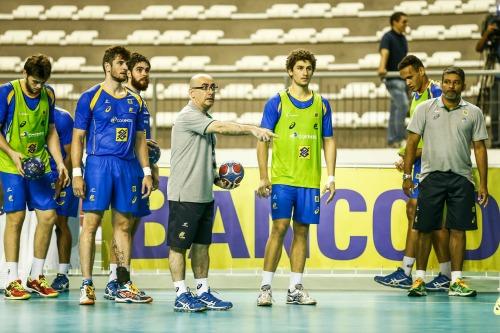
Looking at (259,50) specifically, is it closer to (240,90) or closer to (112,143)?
(240,90)

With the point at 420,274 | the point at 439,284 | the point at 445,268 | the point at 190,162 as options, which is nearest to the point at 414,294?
the point at 420,274

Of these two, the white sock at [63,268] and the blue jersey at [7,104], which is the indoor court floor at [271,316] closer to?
the white sock at [63,268]

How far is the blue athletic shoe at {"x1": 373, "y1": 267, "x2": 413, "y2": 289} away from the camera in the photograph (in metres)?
9.04

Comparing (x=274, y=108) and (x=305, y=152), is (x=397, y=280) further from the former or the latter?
(x=274, y=108)

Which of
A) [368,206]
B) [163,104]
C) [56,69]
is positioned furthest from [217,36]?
[368,206]

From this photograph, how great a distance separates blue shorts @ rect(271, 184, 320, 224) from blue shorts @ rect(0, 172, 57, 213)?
6.76 ft

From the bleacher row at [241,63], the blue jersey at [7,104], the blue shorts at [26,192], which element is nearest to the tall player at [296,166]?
the blue shorts at [26,192]

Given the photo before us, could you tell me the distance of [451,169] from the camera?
27.8 ft

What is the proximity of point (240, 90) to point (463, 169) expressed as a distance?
765 cm

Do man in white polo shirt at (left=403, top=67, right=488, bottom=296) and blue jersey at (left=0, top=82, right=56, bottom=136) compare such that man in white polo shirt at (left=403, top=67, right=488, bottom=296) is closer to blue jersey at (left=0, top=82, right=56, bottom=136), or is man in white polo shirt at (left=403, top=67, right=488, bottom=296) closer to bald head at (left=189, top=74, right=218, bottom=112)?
bald head at (left=189, top=74, right=218, bottom=112)

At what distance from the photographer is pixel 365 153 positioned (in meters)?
12.7

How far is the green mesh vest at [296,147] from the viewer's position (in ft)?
25.3

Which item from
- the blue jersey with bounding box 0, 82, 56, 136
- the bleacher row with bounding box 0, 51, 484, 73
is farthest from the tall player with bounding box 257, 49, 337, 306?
the bleacher row with bounding box 0, 51, 484, 73

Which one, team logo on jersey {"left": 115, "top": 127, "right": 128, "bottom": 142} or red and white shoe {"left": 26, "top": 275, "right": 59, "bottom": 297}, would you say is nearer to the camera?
team logo on jersey {"left": 115, "top": 127, "right": 128, "bottom": 142}
